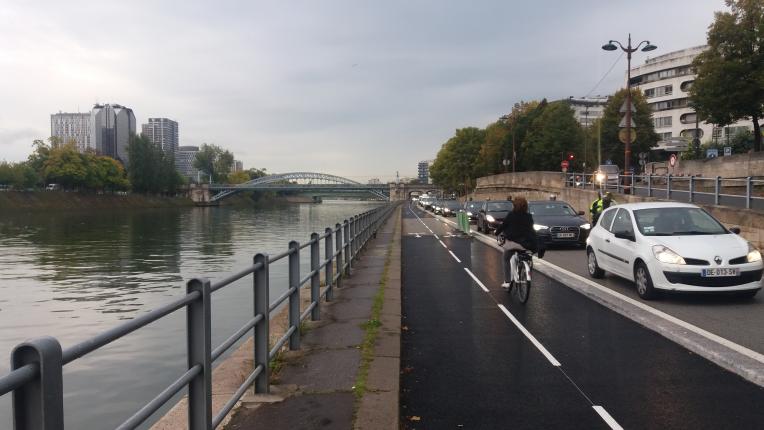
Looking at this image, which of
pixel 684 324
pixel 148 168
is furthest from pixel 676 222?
pixel 148 168

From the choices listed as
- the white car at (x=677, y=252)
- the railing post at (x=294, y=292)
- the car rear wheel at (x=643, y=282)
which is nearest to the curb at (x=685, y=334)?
the car rear wheel at (x=643, y=282)

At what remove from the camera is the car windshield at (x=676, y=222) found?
1020 centimetres

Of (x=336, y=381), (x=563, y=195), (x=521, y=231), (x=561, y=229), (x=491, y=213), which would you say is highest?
(x=563, y=195)

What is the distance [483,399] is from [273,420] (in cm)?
181

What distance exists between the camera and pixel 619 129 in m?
73.2

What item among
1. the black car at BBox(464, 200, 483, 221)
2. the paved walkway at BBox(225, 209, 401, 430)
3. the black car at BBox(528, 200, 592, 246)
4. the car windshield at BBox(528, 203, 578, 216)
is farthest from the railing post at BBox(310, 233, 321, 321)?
the black car at BBox(464, 200, 483, 221)

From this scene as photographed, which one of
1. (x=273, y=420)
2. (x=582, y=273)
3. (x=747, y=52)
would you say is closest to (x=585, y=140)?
(x=747, y=52)

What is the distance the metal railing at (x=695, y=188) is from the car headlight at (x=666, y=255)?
9348 mm

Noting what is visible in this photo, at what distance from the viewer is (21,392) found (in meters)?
2.01

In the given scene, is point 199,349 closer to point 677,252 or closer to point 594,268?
point 677,252

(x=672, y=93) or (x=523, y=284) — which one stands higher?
(x=672, y=93)

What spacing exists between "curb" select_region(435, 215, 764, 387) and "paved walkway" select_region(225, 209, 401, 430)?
324 cm

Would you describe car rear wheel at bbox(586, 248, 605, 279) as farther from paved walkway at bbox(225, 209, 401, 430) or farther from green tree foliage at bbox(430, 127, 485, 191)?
green tree foliage at bbox(430, 127, 485, 191)

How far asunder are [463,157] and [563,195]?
233ft
